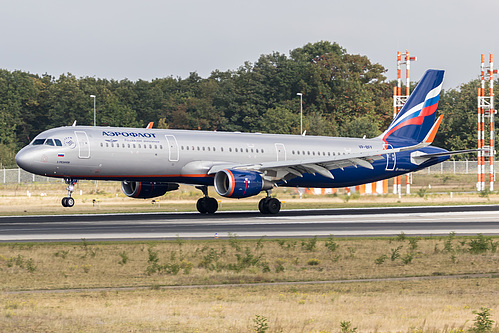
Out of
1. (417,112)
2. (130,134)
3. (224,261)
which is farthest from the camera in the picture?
(417,112)

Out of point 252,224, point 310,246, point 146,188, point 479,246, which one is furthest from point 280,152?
point 479,246

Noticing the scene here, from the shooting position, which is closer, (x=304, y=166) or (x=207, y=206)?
(x=304, y=166)

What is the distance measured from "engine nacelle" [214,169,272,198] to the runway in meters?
1.44

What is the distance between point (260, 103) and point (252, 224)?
94657 millimetres

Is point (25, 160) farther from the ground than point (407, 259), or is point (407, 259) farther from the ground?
point (25, 160)

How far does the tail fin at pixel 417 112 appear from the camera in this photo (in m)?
55.3

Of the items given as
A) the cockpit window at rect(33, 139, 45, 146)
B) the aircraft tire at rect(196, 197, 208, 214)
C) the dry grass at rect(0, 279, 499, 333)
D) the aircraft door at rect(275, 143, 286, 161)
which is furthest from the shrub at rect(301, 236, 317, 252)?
the aircraft door at rect(275, 143, 286, 161)

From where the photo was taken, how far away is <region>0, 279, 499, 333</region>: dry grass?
14.8m

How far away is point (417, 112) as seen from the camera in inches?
2180

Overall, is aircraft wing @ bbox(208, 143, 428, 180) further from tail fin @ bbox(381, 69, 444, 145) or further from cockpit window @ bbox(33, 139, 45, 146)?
cockpit window @ bbox(33, 139, 45, 146)

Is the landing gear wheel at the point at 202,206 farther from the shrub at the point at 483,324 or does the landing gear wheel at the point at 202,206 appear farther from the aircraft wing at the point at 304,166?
the shrub at the point at 483,324

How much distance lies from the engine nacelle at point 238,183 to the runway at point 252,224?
144cm

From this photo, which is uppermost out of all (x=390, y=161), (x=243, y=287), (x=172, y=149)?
(x=172, y=149)

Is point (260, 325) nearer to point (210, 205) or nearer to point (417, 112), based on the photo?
point (210, 205)
